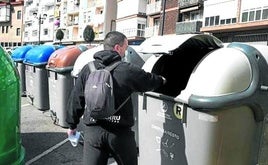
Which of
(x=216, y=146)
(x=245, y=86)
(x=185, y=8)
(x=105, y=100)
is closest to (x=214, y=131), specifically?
(x=216, y=146)

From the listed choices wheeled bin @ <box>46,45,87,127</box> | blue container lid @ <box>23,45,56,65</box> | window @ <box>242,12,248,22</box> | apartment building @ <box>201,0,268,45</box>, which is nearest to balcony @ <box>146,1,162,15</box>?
apartment building @ <box>201,0,268,45</box>

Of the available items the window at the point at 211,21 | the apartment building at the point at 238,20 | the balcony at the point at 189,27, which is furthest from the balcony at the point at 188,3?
the window at the point at 211,21

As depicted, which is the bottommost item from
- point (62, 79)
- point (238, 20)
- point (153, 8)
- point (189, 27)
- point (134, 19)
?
point (62, 79)

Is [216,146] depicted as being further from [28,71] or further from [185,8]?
[185,8]

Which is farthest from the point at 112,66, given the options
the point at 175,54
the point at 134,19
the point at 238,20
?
the point at 134,19

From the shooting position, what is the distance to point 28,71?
9.64 m

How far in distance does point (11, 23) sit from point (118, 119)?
9196 centimetres

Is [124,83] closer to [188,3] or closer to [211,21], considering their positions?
[211,21]

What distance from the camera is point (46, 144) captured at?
6242 millimetres

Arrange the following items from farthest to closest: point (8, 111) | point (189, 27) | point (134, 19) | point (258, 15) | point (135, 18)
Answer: point (134, 19), point (135, 18), point (189, 27), point (258, 15), point (8, 111)

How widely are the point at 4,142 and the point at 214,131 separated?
158 cm

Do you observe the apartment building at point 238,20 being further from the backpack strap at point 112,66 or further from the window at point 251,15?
the backpack strap at point 112,66

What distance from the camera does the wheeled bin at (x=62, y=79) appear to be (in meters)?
7.07

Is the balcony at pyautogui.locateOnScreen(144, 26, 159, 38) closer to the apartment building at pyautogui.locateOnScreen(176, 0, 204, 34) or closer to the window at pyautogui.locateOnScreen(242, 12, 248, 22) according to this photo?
the apartment building at pyautogui.locateOnScreen(176, 0, 204, 34)
